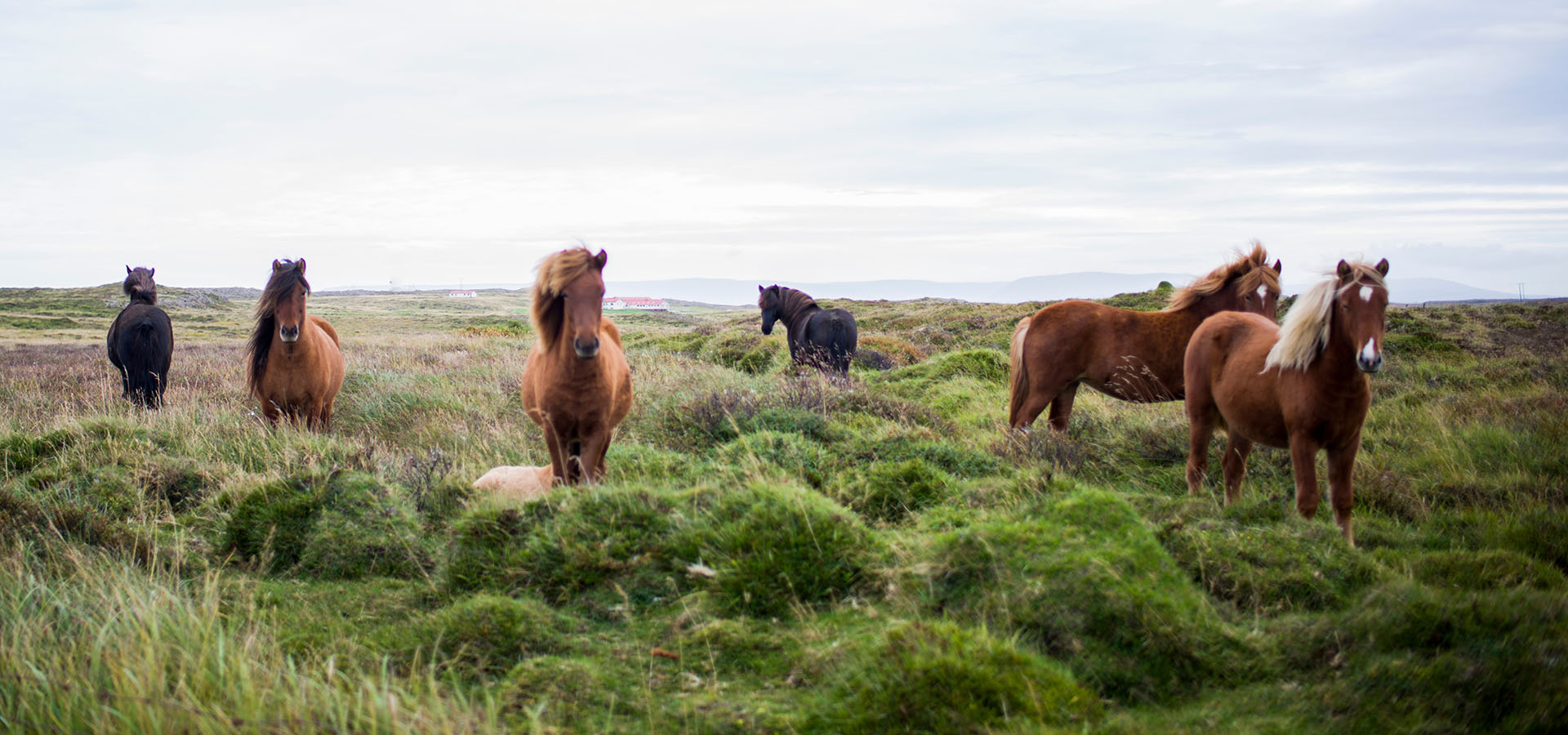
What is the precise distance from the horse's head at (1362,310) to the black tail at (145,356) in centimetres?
1376

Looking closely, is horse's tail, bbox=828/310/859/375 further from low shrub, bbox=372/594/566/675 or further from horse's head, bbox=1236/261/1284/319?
low shrub, bbox=372/594/566/675

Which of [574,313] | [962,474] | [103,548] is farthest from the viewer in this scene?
[962,474]

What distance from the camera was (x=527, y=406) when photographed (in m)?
6.83

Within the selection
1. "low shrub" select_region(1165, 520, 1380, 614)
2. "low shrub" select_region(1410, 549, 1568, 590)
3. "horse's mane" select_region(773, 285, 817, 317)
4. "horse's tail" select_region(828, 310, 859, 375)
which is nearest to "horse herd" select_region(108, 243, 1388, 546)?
"low shrub" select_region(1410, 549, 1568, 590)

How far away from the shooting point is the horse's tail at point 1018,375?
855 cm

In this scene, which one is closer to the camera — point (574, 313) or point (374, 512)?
point (374, 512)

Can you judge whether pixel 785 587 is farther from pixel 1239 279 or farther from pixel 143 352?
pixel 143 352

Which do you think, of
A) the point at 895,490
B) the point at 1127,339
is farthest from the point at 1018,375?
the point at 895,490

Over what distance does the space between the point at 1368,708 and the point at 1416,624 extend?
2.20 ft

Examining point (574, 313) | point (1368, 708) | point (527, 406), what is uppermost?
point (574, 313)

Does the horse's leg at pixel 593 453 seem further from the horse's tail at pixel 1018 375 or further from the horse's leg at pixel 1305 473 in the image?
the horse's leg at pixel 1305 473

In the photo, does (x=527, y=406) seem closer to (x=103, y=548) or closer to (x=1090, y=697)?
(x=103, y=548)

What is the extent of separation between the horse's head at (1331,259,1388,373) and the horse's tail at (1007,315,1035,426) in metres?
3.46

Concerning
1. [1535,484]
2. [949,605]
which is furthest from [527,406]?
[1535,484]
